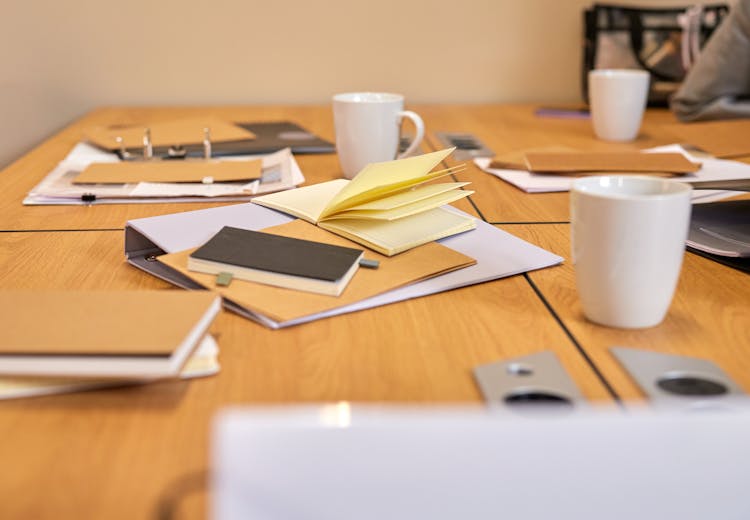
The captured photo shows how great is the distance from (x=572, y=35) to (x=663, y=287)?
1513 millimetres

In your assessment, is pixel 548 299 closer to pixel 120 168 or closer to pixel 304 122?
pixel 120 168

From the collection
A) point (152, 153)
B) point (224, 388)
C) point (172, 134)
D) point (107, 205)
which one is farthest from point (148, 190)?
point (224, 388)

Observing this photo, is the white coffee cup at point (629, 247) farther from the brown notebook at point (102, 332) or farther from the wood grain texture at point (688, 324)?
the brown notebook at point (102, 332)

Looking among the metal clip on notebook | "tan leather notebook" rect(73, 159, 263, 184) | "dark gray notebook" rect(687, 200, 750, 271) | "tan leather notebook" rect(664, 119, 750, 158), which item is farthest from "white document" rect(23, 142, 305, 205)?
"tan leather notebook" rect(664, 119, 750, 158)

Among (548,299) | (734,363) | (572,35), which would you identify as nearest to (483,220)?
(548,299)

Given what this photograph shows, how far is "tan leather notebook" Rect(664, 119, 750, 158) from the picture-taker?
1349 mm

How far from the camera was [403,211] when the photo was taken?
886 mm

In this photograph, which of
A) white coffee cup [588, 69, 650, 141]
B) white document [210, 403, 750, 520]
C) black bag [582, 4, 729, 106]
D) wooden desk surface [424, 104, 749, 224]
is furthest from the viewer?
black bag [582, 4, 729, 106]

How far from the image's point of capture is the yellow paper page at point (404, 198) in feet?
2.89

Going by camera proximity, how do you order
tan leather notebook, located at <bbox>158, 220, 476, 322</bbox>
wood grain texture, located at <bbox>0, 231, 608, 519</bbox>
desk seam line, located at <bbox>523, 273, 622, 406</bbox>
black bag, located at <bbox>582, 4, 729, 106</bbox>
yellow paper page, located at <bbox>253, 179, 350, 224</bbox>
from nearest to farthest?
wood grain texture, located at <bbox>0, 231, 608, 519</bbox> < desk seam line, located at <bbox>523, 273, 622, 406</bbox> < tan leather notebook, located at <bbox>158, 220, 476, 322</bbox> < yellow paper page, located at <bbox>253, 179, 350, 224</bbox> < black bag, located at <bbox>582, 4, 729, 106</bbox>

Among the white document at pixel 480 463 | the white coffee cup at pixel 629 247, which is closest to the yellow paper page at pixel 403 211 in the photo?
the white coffee cup at pixel 629 247

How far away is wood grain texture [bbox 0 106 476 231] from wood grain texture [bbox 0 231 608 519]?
0.20 meters

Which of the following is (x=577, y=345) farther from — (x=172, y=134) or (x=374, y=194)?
(x=172, y=134)

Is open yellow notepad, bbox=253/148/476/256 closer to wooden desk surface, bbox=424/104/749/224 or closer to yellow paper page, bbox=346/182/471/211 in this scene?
yellow paper page, bbox=346/182/471/211
